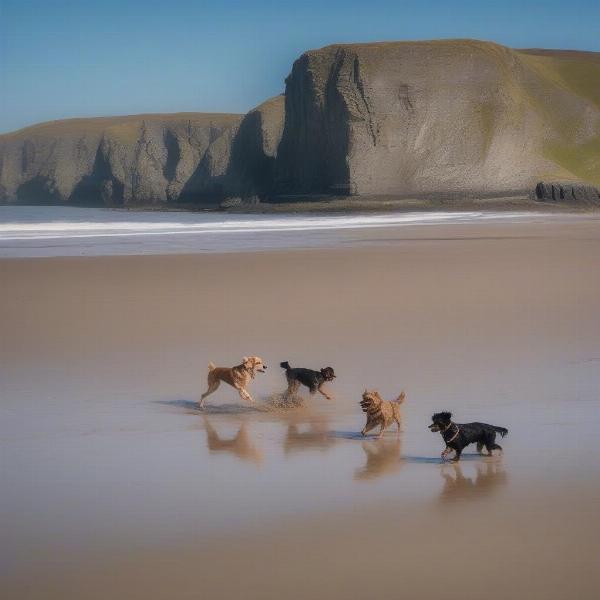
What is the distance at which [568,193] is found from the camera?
4333 inches

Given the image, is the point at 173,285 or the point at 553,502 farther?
the point at 173,285

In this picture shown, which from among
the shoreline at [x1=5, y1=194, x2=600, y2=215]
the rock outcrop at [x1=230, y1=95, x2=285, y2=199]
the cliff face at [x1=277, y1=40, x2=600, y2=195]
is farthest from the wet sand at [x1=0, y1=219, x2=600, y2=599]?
the rock outcrop at [x1=230, y1=95, x2=285, y2=199]

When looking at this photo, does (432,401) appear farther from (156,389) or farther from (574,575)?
(574,575)

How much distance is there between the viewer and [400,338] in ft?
41.4

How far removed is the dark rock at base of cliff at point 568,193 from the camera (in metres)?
108

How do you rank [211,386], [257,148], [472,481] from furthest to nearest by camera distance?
[257,148]
[211,386]
[472,481]

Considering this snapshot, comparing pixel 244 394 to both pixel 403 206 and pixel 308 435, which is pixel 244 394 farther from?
pixel 403 206

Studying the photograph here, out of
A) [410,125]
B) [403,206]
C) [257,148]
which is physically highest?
[410,125]

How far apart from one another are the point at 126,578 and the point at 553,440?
3.59 metres

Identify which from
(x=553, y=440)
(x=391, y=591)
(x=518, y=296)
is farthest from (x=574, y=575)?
(x=518, y=296)

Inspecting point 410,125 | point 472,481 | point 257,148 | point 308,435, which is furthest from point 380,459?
point 257,148

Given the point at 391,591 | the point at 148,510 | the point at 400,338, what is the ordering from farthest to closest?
the point at 400,338
the point at 148,510
the point at 391,591

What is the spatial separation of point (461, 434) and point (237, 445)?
1.63 metres

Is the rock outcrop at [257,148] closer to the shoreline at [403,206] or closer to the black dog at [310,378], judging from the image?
the shoreline at [403,206]
